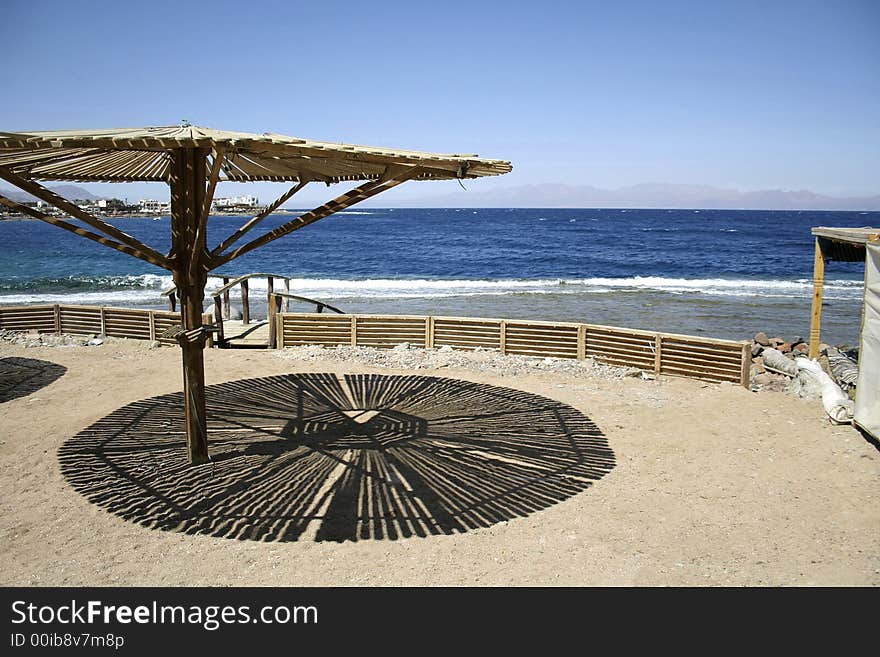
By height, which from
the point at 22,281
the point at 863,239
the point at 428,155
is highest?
the point at 428,155

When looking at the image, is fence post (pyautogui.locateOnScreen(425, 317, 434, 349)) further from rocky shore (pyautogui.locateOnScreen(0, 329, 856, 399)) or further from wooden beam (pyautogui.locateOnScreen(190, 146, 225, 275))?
wooden beam (pyautogui.locateOnScreen(190, 146, 225, 275))

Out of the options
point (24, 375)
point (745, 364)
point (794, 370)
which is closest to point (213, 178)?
point (24, 375)

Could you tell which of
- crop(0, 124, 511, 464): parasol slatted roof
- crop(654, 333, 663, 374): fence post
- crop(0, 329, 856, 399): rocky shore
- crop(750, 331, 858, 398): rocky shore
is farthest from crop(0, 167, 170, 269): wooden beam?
crop(750, 331, 858, 398): rocky shore

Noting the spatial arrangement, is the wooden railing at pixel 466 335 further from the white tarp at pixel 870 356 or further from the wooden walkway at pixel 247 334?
the white tarp at pixel 870 356

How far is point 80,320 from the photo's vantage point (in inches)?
494

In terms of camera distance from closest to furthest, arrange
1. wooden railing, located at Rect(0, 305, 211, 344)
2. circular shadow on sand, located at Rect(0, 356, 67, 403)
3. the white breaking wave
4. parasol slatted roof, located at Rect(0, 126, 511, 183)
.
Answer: parasol slatted roof, located at Rect(0, 126, 511, 183), circular shadow on sand, located at Rect(0, 356, 67, 403), wooden railing, located at Rect(0, 305, 211, 344), the white breaking wave

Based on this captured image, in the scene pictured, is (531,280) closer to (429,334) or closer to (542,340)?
(429,334)

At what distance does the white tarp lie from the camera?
7184mm

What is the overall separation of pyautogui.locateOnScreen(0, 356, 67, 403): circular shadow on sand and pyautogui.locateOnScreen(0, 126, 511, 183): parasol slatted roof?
300 cm

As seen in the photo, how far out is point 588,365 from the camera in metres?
10.3

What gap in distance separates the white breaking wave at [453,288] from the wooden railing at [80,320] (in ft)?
39.9
